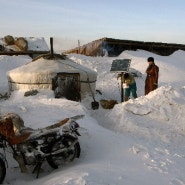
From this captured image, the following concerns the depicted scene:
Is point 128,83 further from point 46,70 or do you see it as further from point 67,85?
point 46,70

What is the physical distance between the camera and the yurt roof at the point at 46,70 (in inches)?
584

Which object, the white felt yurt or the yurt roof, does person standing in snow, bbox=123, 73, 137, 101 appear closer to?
the white felt yurt

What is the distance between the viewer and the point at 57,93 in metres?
14.6

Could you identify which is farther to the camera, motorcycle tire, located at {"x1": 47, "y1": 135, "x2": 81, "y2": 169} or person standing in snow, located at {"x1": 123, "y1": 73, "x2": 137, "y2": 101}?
person standing in snow, located at {"x1": 123, "y1": 73, "x2": 137, "y2": 101}

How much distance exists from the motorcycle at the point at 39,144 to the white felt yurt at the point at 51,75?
8043 mm

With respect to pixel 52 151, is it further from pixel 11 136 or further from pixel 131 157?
pixel 131 157

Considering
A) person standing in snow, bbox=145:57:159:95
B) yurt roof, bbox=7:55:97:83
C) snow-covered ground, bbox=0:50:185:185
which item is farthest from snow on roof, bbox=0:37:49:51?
person standing in snow, bbox=145:57:159:95

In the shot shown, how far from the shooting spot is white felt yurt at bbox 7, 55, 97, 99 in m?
14.8

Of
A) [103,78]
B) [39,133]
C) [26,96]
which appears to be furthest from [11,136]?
[103,78]

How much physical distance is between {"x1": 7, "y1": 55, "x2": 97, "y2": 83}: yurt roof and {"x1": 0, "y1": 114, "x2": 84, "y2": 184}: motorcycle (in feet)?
26.6

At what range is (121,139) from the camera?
26.2 feet

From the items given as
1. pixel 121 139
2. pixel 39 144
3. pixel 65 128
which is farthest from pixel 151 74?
pixel 39 144

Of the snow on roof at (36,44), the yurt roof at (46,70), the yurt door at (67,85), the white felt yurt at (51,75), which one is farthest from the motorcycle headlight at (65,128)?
the snow on roof at (36,44)

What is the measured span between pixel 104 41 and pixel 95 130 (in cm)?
1780
